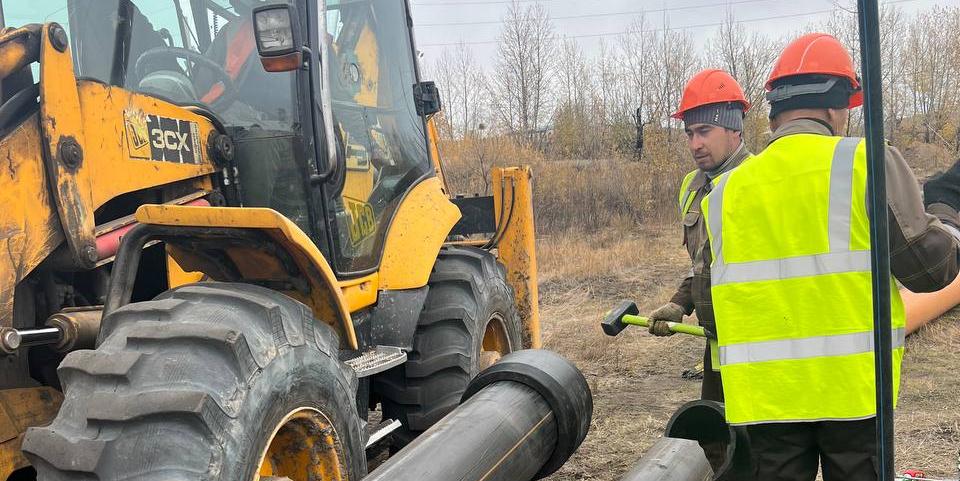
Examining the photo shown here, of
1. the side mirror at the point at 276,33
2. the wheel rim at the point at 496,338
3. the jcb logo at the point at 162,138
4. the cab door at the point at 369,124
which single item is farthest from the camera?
the wheel rim at the point at 496,338

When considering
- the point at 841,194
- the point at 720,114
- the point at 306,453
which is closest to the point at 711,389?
the point at 720,114

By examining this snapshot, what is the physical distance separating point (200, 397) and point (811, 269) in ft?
5.94

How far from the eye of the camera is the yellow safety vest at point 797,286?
234 centimetres

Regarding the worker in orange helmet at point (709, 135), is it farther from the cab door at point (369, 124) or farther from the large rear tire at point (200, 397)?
the large rear tire at point (200, 397)

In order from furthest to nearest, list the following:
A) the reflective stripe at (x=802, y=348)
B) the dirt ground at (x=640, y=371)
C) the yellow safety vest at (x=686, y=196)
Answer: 1. the dirt ground at (x=640, y=371)
2. the yellow safety vest at (x=686, y=196)
3. the reflective stripe at (x=802, y=348)

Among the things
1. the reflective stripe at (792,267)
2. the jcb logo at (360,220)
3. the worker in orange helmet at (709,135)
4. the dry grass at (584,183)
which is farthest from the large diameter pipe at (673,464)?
the dry grass at (584,183)

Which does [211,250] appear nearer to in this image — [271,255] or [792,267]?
[271,255]

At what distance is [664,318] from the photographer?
3795 millimetres

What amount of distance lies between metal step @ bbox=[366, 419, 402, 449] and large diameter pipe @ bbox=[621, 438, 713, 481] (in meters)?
1.09

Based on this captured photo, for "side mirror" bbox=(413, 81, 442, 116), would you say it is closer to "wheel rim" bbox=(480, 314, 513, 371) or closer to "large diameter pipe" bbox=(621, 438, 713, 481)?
"wheel rim" bbox=(480, 314, 513, 371)

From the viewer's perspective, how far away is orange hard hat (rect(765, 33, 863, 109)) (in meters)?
2.58

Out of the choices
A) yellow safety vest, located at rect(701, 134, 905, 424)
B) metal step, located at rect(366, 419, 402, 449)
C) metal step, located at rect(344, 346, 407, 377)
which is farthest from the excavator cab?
yellow safety vest, located at rect(701, 134, 905, 424)

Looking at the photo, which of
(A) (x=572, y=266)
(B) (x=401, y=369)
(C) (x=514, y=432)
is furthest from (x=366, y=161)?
(A) (x=572, y=266)

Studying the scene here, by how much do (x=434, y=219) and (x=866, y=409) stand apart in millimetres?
2680
